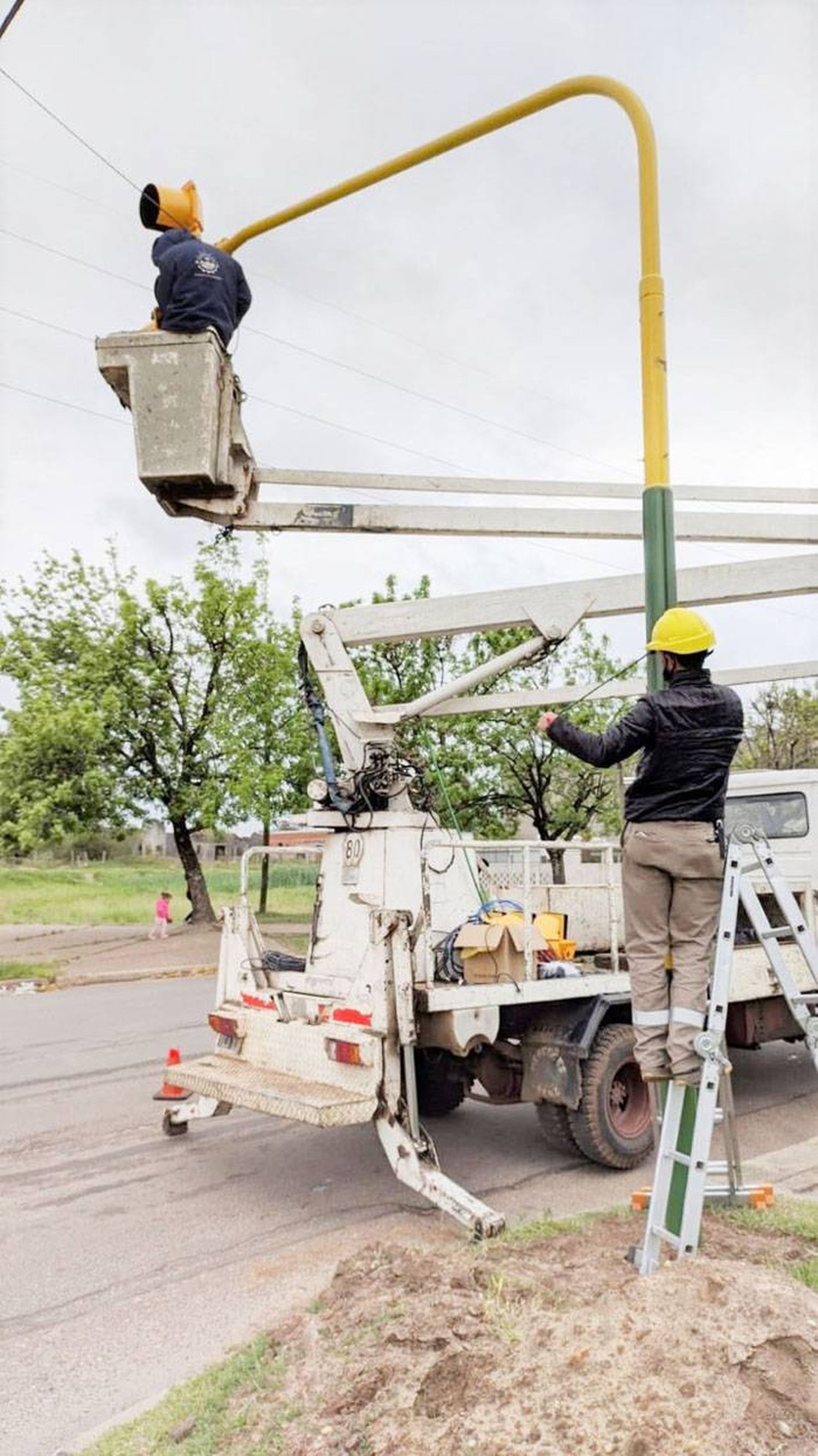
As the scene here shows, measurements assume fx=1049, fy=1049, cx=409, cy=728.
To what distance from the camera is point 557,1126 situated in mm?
6652

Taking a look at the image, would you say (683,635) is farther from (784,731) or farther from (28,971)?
(784,731)

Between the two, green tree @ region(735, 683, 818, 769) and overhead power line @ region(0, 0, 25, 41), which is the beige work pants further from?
green tree @ region(735, 683, 818, 769)

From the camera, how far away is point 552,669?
26969 mm

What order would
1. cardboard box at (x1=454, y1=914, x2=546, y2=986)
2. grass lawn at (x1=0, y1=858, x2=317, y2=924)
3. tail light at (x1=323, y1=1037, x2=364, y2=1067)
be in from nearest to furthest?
tail light at (x1=323, y1=1037, x2=364, y2=1067) → cardboard box at (x1=454, y1=914, x2=546, y2=986) → grass lawn at (x1=0, y1=858, x2=317, y2=924)

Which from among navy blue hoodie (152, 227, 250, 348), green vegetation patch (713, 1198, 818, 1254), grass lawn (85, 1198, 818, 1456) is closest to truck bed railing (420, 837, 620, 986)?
green vegetation patch (713, 1198, 818, 1254)

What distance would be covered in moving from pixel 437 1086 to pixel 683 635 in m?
5.04

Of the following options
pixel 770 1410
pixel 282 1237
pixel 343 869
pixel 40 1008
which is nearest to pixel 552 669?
pixel 40 1008

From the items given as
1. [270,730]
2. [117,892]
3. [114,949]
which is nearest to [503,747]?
[270,730]

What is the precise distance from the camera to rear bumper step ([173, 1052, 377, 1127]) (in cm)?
552

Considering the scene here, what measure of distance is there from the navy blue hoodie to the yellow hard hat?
12.3ft

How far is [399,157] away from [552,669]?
22.3 meters

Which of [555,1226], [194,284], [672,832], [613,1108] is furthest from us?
[613,1108]

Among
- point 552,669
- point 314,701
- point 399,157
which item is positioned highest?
point 552,669

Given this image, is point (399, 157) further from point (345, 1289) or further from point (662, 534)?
point (345, 1289)
